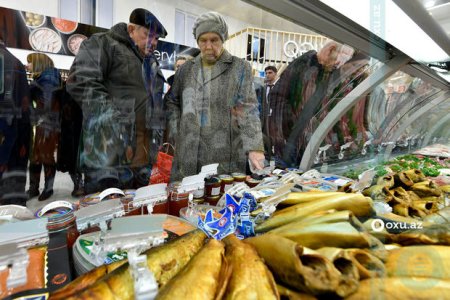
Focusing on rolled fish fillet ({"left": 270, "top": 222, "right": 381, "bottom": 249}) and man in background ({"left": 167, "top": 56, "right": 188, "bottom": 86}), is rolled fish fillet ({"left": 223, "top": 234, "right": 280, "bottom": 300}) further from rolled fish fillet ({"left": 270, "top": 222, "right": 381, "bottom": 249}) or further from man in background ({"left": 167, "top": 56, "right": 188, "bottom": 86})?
man in background ({"left": 167, "top": 56, "right": 188, "bottom": 86})

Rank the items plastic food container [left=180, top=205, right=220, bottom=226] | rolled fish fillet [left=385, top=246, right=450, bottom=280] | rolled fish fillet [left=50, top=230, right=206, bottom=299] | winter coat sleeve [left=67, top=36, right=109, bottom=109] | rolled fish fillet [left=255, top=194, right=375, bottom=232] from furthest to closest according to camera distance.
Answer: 1. winter coat sleeve [left=67, top=36, right=109, bottom=109]
2. plastic food container [left=180, top=205, right=220, bottom=226]
3. rolled fish fillet [left=255, top=194, right=375, bottom=232]
4. rolled fish fillet [left=385, top=246, right=450, bottom=280]
5. rolled fish fillet [left=50, top=230, right=206, bottom=299]

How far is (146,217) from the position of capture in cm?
74

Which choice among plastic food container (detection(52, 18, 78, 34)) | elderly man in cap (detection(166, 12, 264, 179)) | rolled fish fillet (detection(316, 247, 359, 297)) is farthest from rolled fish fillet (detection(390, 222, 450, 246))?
plastic food container (detection(52, 18, 78, 34))

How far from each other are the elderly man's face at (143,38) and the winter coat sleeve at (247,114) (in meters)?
0.55

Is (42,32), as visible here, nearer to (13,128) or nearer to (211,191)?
(13,128)

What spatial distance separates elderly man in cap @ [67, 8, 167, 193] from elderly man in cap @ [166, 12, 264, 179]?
0.51 feet

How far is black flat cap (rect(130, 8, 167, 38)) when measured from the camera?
1.27 meters

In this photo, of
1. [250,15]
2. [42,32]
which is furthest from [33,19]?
[250,15]

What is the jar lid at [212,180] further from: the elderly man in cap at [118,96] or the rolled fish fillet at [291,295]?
the rolled fish fillet at [291,295]

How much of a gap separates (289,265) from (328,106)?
64.0 inches

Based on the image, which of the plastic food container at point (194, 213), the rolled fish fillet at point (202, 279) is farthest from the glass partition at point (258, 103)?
the rolled fish fillet at point (202, 279)

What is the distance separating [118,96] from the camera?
135 centimetres

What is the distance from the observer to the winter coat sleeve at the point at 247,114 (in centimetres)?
166
